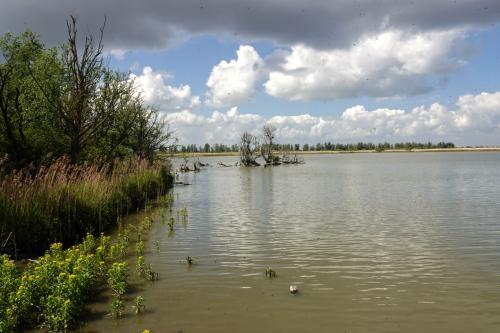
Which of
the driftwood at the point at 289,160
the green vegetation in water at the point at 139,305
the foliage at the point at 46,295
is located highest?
the driftwood at the point at 289,160

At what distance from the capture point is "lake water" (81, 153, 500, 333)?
22.7 ft

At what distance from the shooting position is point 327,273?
380 inches

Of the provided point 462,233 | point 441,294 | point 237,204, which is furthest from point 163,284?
point 237,204

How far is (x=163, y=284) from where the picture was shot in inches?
352

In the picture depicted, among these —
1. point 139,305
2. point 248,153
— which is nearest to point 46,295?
point 139,305

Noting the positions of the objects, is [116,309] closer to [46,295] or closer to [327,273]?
[46,295]

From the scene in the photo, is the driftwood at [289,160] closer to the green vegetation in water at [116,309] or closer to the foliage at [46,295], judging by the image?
the foliage at [46,295]

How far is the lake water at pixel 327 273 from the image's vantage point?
691 centimetres

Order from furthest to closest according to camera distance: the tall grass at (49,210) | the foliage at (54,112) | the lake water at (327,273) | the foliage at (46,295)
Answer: the foliage at (54,112)
the tall grass at (49,210)
the lake water at (327,273)
the foliage at (46,295)

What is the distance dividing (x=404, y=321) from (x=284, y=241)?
6622 mm

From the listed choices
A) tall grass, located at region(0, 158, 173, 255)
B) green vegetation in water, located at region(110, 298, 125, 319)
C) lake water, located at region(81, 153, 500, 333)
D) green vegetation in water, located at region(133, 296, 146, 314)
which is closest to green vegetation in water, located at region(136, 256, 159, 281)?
lake water, located at region(81, 153, 500, 333)

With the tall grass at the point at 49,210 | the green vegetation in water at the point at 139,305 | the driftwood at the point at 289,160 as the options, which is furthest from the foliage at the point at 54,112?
the driftwood at the point at 289,160

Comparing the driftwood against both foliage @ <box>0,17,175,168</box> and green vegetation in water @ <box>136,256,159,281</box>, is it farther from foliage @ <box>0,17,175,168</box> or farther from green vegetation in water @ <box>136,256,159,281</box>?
→ green vegetation in water @ <box>136,256,159,281</box>

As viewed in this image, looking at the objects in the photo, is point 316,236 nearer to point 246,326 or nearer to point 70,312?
point 246,326
